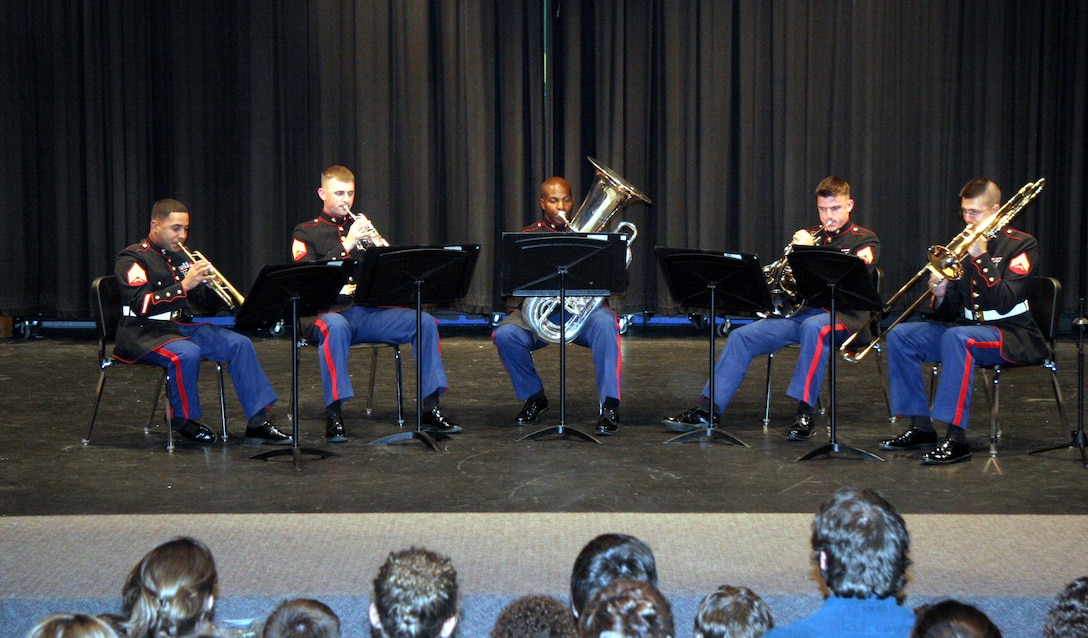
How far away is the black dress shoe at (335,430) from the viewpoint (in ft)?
19.4

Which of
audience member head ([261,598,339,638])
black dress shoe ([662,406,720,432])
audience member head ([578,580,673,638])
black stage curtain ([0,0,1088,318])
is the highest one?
black stage curtain ([0,0,1088,318])

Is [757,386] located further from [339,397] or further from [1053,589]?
[1053,589]

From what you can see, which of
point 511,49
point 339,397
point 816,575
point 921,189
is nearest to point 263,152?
point 511,49

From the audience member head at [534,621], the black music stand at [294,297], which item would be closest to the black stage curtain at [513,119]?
the black music stand at [294,297]

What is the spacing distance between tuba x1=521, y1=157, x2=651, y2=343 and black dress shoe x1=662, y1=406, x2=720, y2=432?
2.20 feet

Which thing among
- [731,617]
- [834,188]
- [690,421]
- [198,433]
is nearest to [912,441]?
[690,421]

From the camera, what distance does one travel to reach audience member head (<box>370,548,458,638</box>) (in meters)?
2.33

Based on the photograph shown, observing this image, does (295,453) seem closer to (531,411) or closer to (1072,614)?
(531,411)

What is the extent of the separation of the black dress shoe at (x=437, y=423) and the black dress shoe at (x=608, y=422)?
71 cm

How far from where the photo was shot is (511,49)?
9.94 m

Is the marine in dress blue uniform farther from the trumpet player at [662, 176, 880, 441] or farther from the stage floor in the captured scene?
the trumpet player at [662, 176, 880, 441]

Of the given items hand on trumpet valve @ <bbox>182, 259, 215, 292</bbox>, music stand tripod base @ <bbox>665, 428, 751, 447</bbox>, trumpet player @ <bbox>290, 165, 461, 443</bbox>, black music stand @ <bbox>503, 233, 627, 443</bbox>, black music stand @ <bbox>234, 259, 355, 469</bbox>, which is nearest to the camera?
black music stand @ <bbox>234, 259, 355, 469</bbox>

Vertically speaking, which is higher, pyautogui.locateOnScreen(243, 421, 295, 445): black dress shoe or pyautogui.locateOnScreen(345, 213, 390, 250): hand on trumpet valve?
pyautogui.locateOnScreen(345, 213, 390, 250): hand on trumpet valve

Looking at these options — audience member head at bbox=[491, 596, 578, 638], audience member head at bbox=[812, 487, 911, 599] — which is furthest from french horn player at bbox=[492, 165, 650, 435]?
audience member head at bbox=[491, 596, 578, 638]
